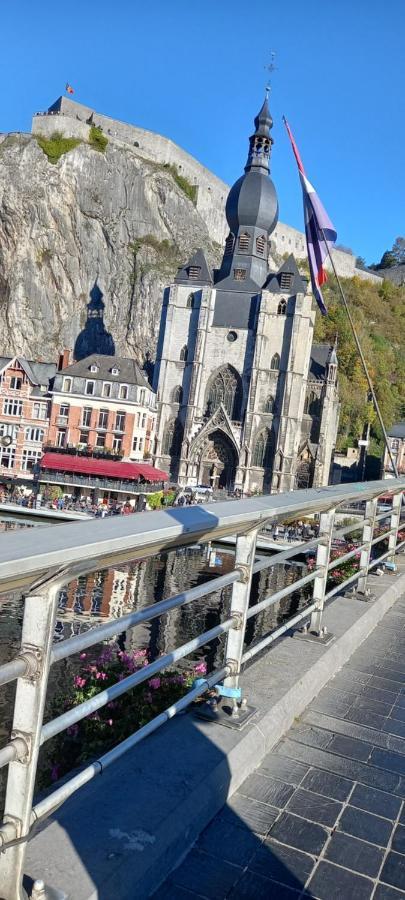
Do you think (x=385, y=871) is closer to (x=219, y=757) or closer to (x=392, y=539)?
(x=219, y=757)

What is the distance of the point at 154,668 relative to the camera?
8.34 feet

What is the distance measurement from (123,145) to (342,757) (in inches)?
3259

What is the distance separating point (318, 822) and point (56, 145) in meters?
78.5

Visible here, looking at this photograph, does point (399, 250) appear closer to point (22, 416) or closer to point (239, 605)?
point (22, 416)

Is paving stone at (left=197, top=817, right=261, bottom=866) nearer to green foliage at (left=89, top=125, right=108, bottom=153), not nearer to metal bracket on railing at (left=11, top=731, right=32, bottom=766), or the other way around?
metal bracket on railing at (left=11, top=731, right=32, bottom=766)

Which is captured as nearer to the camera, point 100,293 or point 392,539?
point 392,539

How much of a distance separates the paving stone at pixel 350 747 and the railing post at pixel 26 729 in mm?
1929

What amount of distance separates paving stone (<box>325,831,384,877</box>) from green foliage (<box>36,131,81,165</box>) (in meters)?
75.4

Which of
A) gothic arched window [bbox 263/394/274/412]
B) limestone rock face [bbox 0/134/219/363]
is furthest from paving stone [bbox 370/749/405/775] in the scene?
limestone rock face [bbox 0/134/219/363]

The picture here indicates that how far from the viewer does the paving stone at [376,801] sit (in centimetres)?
284

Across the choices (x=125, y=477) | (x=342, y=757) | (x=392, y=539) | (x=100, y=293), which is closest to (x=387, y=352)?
(x=100, y=293)

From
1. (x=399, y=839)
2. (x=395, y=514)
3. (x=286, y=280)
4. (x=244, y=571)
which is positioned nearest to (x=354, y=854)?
(x=399, y=839)

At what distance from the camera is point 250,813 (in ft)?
8.87

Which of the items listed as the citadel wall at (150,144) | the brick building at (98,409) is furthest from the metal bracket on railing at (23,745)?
the citadel wall at (150,144)
